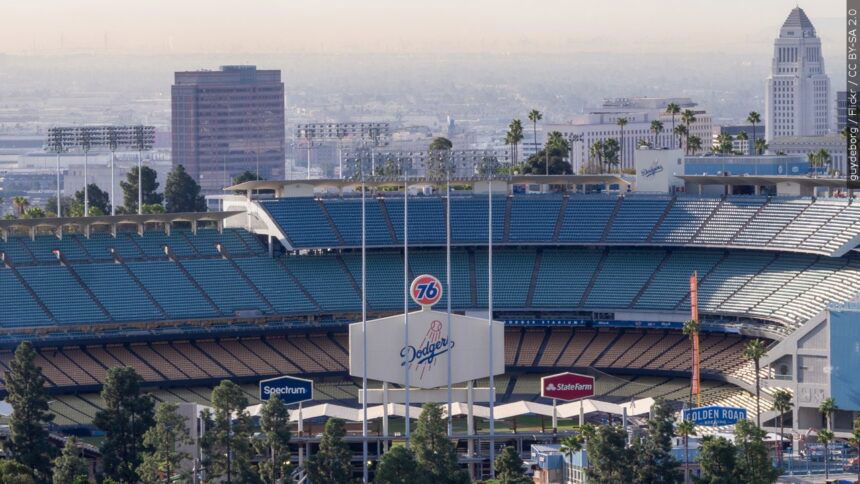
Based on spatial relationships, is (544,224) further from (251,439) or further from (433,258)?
(251,439)

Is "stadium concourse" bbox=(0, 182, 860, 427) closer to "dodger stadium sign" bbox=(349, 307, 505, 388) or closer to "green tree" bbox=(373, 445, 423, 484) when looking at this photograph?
"dodger stadium sign" bbox=(349, 307, 505, 388)

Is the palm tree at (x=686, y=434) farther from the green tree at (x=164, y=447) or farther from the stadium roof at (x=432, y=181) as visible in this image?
the stadium roof at (x=432, y=181)

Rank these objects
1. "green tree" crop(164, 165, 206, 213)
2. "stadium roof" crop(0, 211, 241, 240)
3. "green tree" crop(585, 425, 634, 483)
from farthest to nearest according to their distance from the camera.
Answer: "green tree" crop(164, 165, 206, 213) → "stadium roof" crop(0, 211, 241, 240) → "green tree" crop(585, 425, 634, 483)

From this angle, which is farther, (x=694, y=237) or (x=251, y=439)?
(x=694, y=237)

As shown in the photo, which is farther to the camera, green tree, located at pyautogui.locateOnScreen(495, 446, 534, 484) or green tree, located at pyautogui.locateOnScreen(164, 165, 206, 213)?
green tree, located at pyautogui.locateOnScreen(164, 165, 206, 213)

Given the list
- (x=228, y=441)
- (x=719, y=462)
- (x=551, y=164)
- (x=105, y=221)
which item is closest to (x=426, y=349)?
(x=228, y=441)

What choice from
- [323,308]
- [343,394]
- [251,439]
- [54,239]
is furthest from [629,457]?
[54,239]

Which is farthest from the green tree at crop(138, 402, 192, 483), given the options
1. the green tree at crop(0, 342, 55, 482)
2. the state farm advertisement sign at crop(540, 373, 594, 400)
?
the state farm advertisement sign at crop(540, 373, 594, 400)
